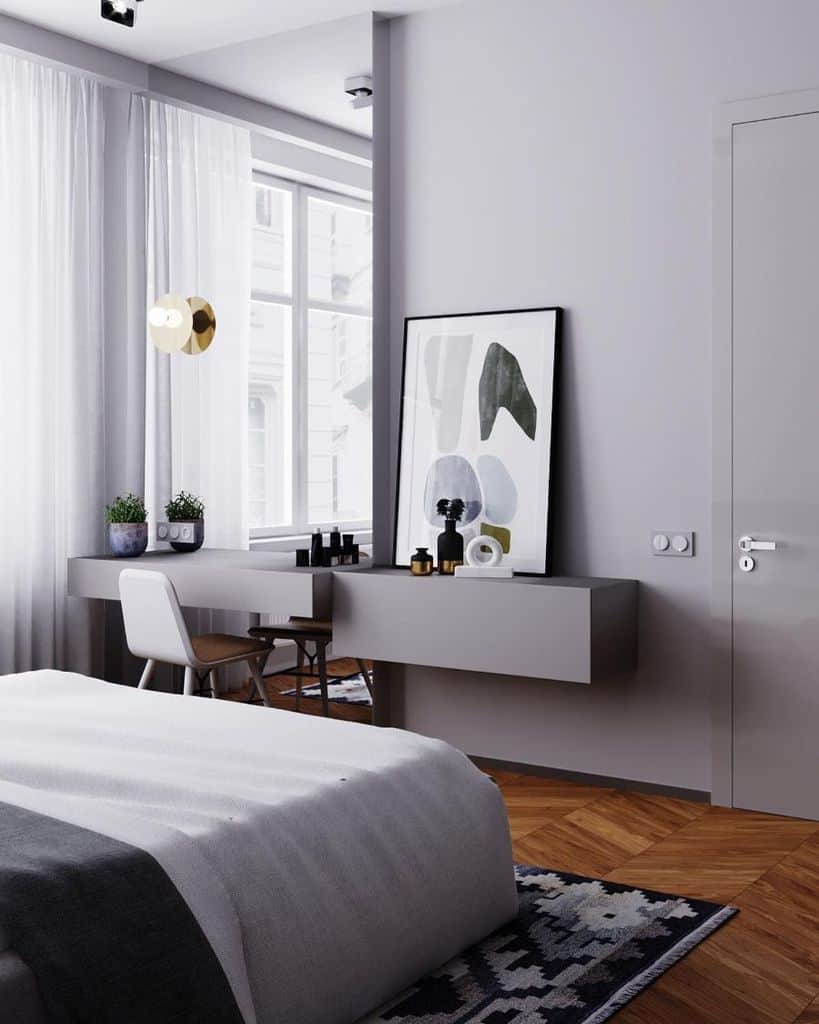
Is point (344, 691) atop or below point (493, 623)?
below

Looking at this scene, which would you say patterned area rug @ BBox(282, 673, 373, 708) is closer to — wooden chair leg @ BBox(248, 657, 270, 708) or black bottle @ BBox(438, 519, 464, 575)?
wooden chair leg @ BBox(248, 657, 270, 708)

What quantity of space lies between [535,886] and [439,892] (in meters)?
0.69

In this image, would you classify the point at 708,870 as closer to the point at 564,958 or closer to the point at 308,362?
the point at 564,958

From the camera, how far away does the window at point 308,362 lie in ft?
21.6

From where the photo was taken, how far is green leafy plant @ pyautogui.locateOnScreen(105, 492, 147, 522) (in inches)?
196

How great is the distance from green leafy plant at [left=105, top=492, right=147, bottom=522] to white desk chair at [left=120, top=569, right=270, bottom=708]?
1.36ft

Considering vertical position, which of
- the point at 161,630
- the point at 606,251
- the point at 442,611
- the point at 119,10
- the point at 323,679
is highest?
the point at 119,10

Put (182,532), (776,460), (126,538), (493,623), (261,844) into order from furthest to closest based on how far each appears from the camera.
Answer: (182,532) → (126,538) → (493,623) → (776,460) → (261,844)

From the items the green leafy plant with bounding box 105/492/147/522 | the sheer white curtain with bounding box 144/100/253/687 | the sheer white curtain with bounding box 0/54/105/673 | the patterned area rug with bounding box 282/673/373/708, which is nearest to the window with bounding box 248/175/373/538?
the sheer white curtain with bounding box 144/100/253/687

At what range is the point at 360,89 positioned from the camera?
5273 millimetres

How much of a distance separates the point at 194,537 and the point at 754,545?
2.47 metres

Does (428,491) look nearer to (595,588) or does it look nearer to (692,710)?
(595,588)

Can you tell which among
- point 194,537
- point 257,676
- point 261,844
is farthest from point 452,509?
point 261,844

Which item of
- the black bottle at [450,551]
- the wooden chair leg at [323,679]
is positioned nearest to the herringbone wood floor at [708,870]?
the black bottle at [450,551]
